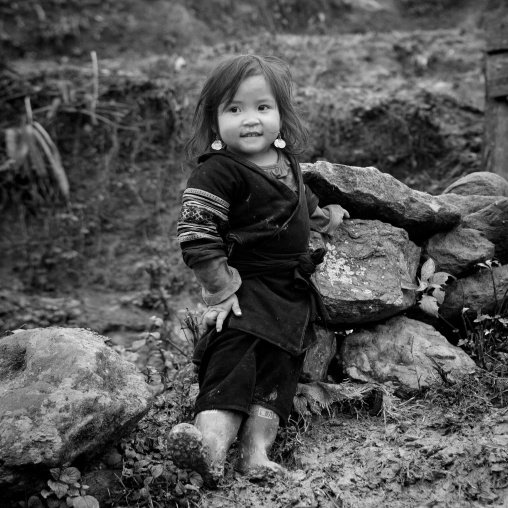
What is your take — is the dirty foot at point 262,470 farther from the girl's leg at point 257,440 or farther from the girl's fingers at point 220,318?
the girl's fingers at point 220,318

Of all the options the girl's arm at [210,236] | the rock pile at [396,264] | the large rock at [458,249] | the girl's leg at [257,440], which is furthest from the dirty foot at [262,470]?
the large rock at [458,249]

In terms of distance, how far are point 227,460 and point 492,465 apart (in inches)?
42.6

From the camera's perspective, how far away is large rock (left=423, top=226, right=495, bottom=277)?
375cm

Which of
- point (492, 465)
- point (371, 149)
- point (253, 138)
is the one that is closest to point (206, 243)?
point (253, 138)

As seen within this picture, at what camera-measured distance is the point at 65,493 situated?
248cm

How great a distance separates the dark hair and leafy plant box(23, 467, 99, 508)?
1464mm

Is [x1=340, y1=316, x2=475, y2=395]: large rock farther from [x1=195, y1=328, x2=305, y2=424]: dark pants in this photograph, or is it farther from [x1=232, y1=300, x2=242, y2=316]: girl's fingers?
[x1=232, y1=300, x2=242, y2=316]: girl's fingers

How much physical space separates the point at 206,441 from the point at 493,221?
83.3 inches

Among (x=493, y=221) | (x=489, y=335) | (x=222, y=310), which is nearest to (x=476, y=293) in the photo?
(x=489, y=335)

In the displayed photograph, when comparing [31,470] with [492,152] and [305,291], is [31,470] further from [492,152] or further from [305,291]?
[492,152]

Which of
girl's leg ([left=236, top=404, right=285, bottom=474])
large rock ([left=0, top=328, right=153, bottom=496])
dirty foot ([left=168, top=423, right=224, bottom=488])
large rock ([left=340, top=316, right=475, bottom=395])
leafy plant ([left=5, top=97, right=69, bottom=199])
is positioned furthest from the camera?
leafy plant ([left=5, top=97, right=69, bottom=199])

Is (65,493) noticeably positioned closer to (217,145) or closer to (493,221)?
(217,145)

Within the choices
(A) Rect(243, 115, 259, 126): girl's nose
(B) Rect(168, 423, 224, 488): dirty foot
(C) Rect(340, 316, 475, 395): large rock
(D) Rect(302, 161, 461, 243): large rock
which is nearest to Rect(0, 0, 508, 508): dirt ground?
(C) Rect(340, 316, 475, 395): large rock

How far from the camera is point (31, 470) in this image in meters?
2.49
